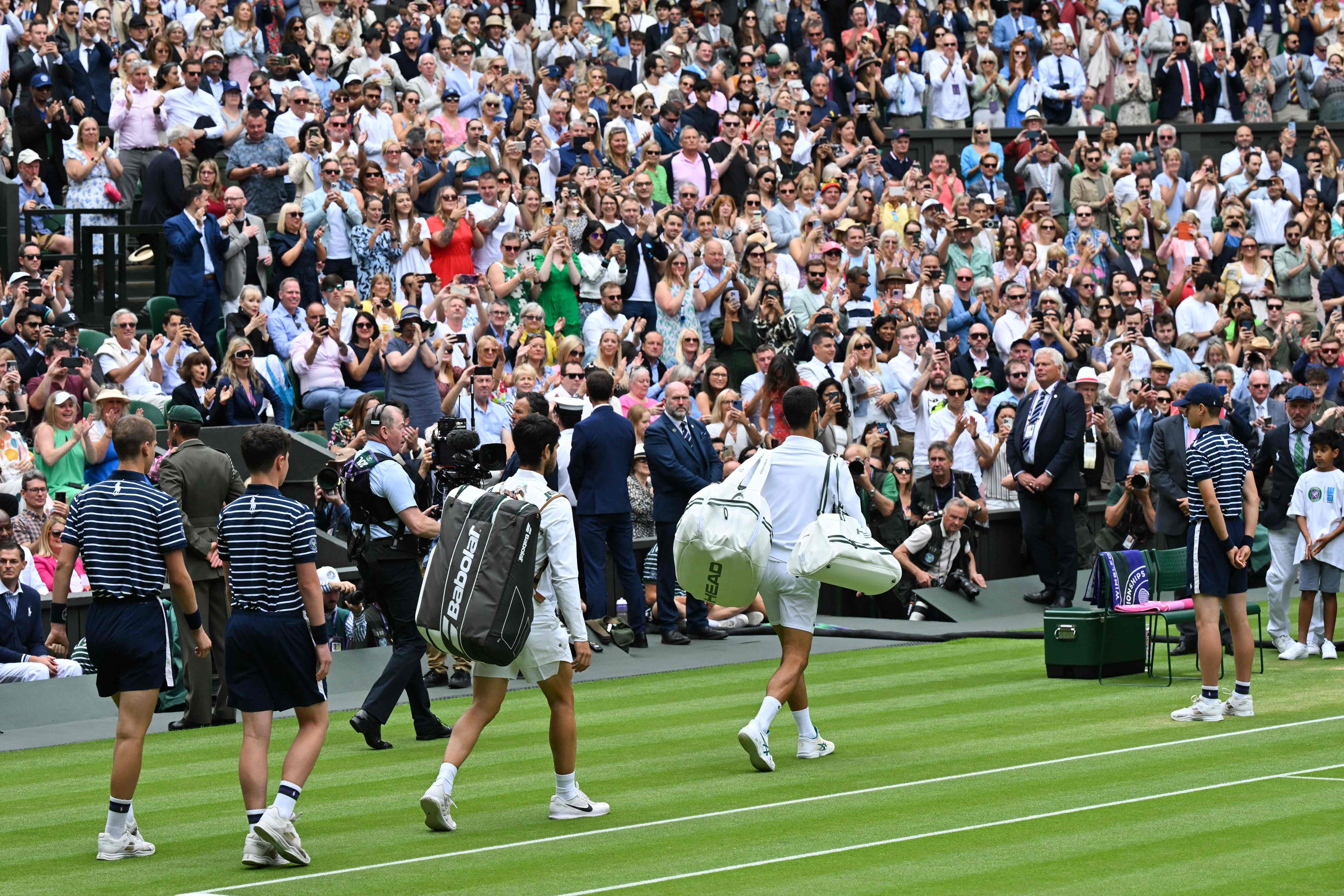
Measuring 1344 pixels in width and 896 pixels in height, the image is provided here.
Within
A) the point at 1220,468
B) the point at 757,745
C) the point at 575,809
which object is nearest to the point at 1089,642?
the point at 1220,468

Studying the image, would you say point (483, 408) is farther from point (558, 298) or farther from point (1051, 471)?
point (1051, 471)

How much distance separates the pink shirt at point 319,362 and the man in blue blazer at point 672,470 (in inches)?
140

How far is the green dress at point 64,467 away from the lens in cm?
1539

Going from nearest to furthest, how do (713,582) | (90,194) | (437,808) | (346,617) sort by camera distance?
1. (437,808)
2. (713,582)
3. (346,617)
4. (90,194)

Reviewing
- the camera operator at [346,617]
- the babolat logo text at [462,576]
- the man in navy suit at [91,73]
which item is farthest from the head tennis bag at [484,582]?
the man in navy suit at [91,73]

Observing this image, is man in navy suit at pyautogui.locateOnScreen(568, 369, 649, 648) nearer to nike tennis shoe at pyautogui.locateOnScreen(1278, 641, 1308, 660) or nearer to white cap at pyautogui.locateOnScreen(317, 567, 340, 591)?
white cap at pyautogui.locateOnScreen(317, 567, 340, 591)

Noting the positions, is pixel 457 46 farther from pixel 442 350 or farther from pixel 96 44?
pixel 442 350

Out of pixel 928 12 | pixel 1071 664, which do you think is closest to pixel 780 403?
pixel 1071 664

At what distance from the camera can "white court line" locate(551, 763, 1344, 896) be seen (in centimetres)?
790

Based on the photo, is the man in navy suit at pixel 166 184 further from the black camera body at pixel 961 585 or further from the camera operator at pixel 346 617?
the black camera body at pixel 961 585

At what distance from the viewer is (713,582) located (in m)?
10.5

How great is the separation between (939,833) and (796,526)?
2.40 meters

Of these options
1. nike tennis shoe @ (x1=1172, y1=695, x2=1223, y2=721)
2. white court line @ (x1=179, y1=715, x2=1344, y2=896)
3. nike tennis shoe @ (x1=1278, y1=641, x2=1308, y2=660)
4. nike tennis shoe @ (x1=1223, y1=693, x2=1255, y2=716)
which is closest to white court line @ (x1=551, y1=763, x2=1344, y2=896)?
white court line @ (x1=179, y1=715, x2=1344, y2=896)

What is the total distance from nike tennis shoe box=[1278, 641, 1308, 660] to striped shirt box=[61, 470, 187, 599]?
8.90m
